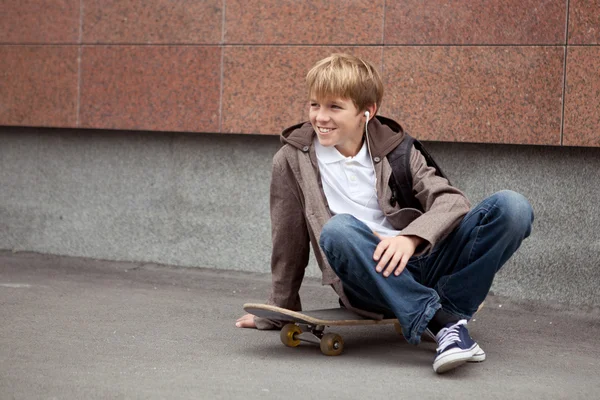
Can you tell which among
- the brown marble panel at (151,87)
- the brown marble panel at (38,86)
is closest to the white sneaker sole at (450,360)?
the brown marble panel at (151,87)

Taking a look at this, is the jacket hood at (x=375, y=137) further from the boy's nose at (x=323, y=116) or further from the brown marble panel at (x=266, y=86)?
the brown marble panel at (x=266, y=86)

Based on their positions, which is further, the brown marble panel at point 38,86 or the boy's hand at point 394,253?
the brown marble panel at point 38,86

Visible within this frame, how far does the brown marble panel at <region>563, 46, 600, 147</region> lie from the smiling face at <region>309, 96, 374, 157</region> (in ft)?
A: 6.06

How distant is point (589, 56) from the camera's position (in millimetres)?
5230

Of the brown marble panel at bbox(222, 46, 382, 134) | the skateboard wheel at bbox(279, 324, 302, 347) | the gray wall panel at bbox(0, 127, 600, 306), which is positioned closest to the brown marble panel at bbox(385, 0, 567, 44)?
the brown marble panel at bbox(222, 46, 382, 134)

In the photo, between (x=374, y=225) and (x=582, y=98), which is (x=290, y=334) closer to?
(x=374, y=225)

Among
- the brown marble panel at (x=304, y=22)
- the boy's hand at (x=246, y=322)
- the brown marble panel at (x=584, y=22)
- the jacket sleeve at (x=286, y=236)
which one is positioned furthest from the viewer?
the brown marble panel at (x=304, y=22)

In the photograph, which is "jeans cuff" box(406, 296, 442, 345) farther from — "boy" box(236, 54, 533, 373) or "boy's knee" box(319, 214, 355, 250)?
"boy's knee" box(319, 214, 355, 250)

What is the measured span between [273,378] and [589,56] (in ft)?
9.58

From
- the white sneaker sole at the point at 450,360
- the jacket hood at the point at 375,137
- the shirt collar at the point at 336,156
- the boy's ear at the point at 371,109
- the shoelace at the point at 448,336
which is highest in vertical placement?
the boy's ear at the point at 371,109

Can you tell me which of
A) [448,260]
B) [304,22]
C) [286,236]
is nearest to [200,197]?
[304,22]

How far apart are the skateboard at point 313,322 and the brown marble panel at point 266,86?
2245 mm

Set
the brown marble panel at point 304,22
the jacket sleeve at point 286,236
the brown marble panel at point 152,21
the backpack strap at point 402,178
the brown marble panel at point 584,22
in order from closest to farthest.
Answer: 1. the backpack strap at point 402,178
2. the jacket sleeve at point 286,236
3. the brown marble panel at point 584,22
4. the brown marble panel at point 304,22
5. the brown marble panel at point 152,21

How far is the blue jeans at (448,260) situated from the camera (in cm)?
354
